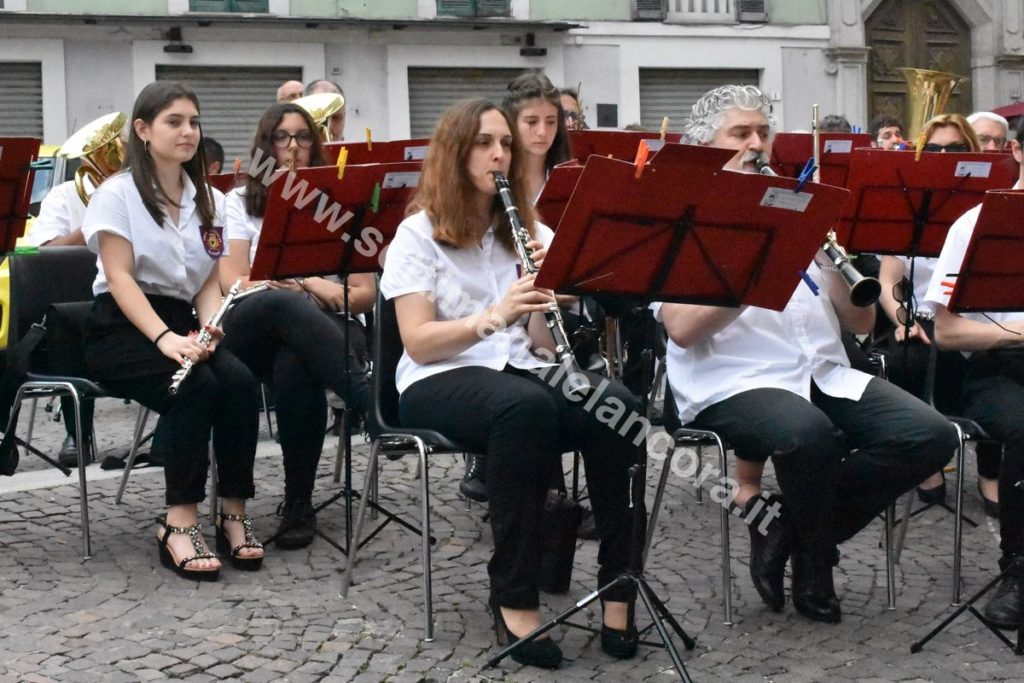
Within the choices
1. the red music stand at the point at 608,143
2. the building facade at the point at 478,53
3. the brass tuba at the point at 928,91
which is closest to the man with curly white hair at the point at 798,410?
the red music stand at the point at 608,143

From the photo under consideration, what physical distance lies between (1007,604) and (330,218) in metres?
2.43

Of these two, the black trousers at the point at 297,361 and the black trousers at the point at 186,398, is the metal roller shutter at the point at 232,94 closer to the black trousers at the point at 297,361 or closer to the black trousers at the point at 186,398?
the black trousers at the point at 297,361

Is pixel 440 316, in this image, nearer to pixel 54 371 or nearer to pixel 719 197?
pixel 719 197

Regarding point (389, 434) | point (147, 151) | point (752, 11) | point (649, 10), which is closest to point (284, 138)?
point (147, 151)

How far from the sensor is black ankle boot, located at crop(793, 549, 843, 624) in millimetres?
4340

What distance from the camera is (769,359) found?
4.49 meters

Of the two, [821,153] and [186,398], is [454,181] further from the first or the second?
[821,153]

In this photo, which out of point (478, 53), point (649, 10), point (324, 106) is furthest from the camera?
point (649, 10)

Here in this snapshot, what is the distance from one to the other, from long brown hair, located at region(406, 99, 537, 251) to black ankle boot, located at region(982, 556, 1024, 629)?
70.0 inches

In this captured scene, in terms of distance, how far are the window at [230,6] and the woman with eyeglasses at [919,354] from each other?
13557mm

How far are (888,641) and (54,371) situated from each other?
3064 millimetres

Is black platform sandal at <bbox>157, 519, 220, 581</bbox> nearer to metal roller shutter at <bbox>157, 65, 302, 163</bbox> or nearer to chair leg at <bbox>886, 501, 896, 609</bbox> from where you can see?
chair leg at <bbox>886, 501, 896, 609</bbox>

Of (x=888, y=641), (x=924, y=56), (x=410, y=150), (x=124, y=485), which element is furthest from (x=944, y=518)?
(x=924, y=56)

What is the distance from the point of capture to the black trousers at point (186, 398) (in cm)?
486
